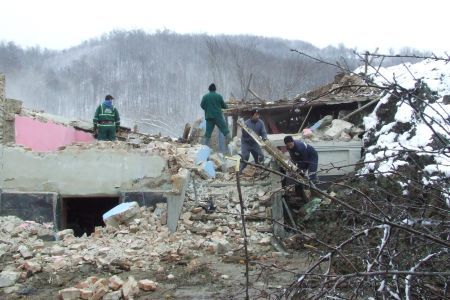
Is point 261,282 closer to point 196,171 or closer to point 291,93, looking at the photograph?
point 196,171

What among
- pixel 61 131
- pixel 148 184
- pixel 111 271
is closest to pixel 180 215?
pixel 148 184

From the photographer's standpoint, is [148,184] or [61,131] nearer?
[148,184]

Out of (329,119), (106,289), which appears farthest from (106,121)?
(106,289)

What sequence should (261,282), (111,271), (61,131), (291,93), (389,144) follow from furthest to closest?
1. (291,93)
2. (61,131)
3. (389,144)
4. (111,271)
5. (261,282)

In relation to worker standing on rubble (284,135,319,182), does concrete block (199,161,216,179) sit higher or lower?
lower

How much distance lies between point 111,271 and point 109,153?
9.98 ft

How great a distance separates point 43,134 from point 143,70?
3988 centimetres

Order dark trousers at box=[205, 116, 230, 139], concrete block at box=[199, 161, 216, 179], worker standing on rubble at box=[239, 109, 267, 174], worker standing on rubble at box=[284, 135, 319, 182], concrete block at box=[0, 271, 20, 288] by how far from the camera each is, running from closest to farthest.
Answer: concrete block at box=[0, 271, 20, 288], worker standing on rubble at box=[284, 135, 319, 182], worker standing on rubble at box=[239, 109, 267, 174], concrete block at box=[199, 161, 216, 179], dark trousers at box=[205, 116, 230, 139]

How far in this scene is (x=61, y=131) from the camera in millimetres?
13461

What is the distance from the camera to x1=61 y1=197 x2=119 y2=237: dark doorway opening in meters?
10.3

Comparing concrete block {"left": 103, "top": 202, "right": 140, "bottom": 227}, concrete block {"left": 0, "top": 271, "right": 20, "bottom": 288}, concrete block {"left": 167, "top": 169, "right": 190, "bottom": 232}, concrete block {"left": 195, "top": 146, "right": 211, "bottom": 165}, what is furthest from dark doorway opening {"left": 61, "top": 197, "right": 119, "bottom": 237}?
concrete block {"left": 0, "top": 271, "right": 20, "bottom": 288}

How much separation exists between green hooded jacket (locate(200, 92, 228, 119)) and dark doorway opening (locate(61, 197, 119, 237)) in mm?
2932

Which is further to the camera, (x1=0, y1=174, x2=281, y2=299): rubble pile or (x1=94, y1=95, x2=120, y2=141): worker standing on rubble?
(x1=94, y1=95, x2=120, y2=141): worker standing on rubble

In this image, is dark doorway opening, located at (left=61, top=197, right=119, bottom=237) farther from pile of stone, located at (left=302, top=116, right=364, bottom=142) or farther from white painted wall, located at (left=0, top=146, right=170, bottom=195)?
pile of stone, located at (left=302, top=116, right=364, bottom=142)
